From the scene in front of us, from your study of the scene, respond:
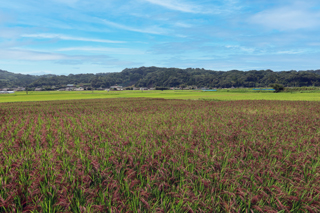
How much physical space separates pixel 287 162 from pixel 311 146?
3313mm

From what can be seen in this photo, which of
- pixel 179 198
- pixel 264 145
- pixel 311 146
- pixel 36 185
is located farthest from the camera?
pixel 311 146

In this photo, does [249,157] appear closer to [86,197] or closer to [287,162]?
[287,162]

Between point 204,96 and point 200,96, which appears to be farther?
point 200,96

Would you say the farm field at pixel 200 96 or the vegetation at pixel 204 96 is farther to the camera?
the vegetation at pixel 204 96

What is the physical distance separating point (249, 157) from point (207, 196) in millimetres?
3289

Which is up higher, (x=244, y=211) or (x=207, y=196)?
(x=207, y=196)

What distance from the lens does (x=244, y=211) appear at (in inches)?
152

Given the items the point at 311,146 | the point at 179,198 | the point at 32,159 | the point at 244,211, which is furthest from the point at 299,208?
the point at 32,159

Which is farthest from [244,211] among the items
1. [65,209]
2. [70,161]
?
[70,161]

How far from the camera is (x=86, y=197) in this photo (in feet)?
12.8

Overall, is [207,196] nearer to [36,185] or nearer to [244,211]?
[244,211]

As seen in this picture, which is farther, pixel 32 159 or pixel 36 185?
pixel 32 159

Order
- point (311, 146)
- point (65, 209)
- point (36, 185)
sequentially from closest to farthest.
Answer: point (65, 209)
point (36, 185)
point (311, 146)

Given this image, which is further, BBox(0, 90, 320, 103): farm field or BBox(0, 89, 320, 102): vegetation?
BBox(0, 89, 320, 102): vegetation
